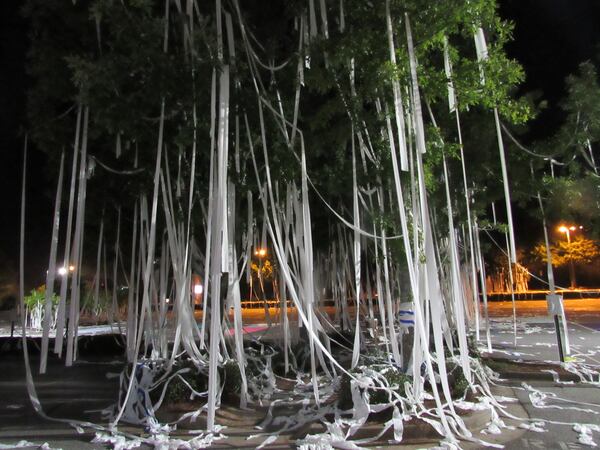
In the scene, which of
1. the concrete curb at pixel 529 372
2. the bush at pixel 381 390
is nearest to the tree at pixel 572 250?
the concrete curb at pixel 529 372

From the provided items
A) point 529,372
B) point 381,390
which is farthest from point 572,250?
point 381,390

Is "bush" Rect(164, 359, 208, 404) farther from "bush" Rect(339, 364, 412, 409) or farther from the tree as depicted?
the tree

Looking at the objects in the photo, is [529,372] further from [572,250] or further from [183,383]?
[572,250]

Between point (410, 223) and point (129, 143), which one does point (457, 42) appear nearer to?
point (410, 223)

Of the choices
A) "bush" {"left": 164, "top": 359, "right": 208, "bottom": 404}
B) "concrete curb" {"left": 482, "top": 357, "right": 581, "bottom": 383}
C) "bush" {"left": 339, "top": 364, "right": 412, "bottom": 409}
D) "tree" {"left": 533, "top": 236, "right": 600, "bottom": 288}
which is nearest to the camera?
"bush" {"left": 339, "top": 364, "right": 412, "bottom": 409}

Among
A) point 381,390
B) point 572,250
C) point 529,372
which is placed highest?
point 572,250

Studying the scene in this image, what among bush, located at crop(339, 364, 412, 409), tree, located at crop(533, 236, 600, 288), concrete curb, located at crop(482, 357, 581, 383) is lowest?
concrete curb, located at crop(482, 357, 581, 383)

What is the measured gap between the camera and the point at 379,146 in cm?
552

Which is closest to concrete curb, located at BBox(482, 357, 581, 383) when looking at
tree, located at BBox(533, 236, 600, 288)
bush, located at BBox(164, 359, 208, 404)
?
bush, located at BBox(164, 359, 208, 404)

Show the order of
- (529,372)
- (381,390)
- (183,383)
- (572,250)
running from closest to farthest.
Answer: (381,390) < (183,383) < (529,372) < (572,250)

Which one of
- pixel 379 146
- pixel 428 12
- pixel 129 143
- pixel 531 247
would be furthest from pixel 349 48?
pixel 531 247

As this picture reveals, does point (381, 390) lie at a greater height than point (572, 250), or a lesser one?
lesser

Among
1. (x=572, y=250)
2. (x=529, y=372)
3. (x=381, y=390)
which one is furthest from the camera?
(x=572, y=250)

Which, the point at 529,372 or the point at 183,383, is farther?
the point at 529,372
